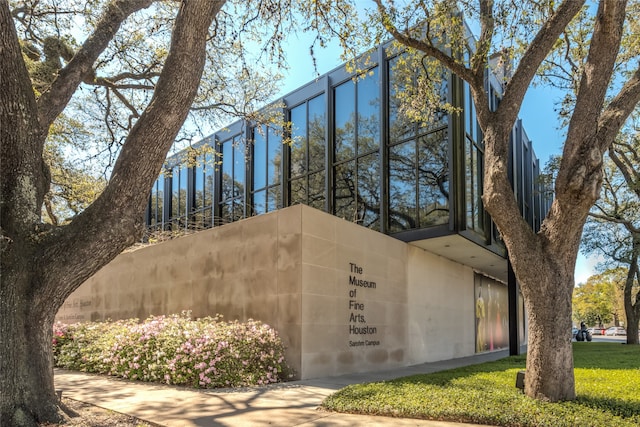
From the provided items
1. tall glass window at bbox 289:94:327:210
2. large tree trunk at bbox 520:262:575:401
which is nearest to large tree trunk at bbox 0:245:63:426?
large tree trunk at bbox 520:262:575:401

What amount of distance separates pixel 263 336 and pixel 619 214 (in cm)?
2039

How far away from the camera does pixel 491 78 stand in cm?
1809

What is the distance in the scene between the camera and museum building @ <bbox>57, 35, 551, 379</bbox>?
10.7m

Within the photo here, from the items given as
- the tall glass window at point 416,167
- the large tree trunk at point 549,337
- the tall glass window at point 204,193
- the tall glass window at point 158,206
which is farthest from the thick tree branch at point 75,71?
the tall glass window at point 158,206

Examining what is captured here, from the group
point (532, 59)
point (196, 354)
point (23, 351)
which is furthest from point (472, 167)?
point (23, 351)

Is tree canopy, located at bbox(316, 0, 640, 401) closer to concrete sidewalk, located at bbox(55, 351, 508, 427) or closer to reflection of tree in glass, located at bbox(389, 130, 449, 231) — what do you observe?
concrete sidewalk, located at bbox(55, 351, 508, 427)

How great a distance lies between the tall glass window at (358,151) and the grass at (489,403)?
7.77 metres

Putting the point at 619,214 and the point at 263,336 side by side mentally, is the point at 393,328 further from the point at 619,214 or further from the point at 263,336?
the point at 619,214

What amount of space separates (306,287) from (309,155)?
9.20 metres

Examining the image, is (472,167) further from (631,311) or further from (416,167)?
(631,311)

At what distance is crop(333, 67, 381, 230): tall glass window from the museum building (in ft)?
0.15

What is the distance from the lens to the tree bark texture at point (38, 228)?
505cm

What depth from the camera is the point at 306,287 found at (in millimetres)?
10188

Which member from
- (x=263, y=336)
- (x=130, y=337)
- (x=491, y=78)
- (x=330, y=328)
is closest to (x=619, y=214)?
(x=491, y=78)
